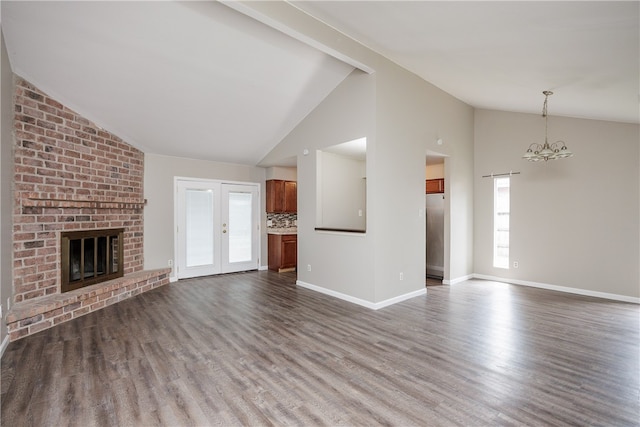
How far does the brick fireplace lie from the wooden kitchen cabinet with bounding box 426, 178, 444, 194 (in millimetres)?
5515

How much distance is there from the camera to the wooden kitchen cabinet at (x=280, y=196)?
6.86 meters

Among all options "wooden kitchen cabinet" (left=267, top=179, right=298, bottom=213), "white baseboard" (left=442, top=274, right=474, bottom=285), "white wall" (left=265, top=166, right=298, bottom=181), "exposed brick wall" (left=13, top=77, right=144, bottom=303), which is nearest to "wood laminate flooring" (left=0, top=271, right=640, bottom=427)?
"exposed brick wall" (left=13, top=77, right=144, bottom=303)

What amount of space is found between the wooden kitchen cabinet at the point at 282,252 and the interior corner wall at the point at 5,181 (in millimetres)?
4126

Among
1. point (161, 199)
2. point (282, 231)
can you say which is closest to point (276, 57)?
point (161, 199)

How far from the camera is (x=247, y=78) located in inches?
169

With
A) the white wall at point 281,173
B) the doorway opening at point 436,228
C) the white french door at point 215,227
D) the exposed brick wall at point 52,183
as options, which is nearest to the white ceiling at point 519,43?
the doorway opening at point 436,228

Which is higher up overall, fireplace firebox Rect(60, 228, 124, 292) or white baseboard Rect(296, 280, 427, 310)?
fireplace firebox Rect(60, 228, 124, 292)

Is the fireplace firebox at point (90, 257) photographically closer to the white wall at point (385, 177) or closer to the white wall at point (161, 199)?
the white wall at point (161, 199)

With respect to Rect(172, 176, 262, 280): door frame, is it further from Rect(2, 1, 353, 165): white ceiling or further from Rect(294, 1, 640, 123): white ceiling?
Rect(294, 1, 640, 123): white ceiling

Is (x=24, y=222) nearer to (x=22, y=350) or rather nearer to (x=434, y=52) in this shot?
(x=22, y=350)

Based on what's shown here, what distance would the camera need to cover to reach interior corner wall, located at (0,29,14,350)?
9.52ft

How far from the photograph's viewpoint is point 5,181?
3.03 m

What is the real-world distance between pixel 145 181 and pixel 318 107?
→ 334 cm

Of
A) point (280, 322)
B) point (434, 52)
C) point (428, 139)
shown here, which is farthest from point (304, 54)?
point (280, 322)
